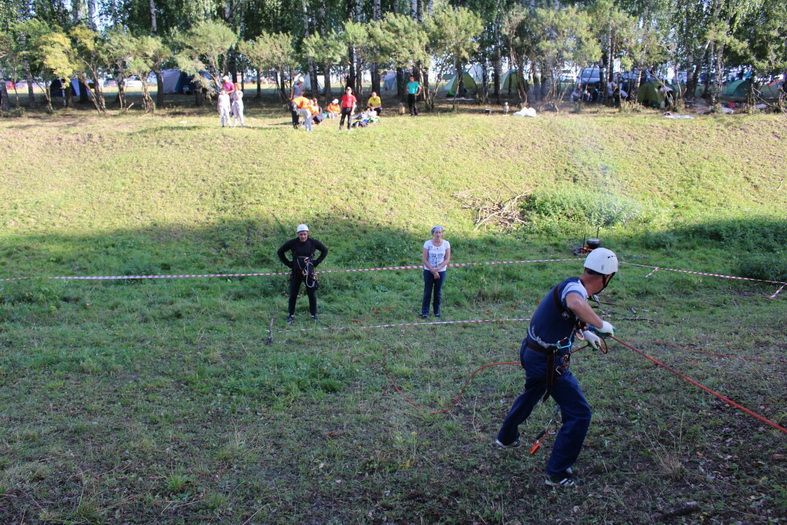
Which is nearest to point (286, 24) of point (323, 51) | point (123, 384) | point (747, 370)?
point (323, 51)

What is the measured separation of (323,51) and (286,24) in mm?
3886

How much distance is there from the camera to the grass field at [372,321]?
4773 millimetres

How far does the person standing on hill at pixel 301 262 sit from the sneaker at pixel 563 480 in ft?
20.5

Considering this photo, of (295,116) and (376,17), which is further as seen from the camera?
(376,17)

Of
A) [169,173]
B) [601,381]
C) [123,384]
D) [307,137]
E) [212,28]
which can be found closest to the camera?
[601,381]

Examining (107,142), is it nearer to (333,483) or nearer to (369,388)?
(369,388)

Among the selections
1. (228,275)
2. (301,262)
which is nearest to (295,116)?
(228,275)

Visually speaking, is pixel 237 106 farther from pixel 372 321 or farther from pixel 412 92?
pixel 372 321

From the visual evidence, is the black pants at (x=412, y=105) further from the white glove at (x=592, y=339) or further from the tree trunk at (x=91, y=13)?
the white glove at (x=592, y=339)

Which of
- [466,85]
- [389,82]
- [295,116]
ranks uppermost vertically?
[389,82]

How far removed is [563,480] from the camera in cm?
476

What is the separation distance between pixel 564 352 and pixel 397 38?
20981 mm

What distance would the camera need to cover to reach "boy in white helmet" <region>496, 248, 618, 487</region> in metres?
4.57

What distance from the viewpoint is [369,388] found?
700 centimetres
